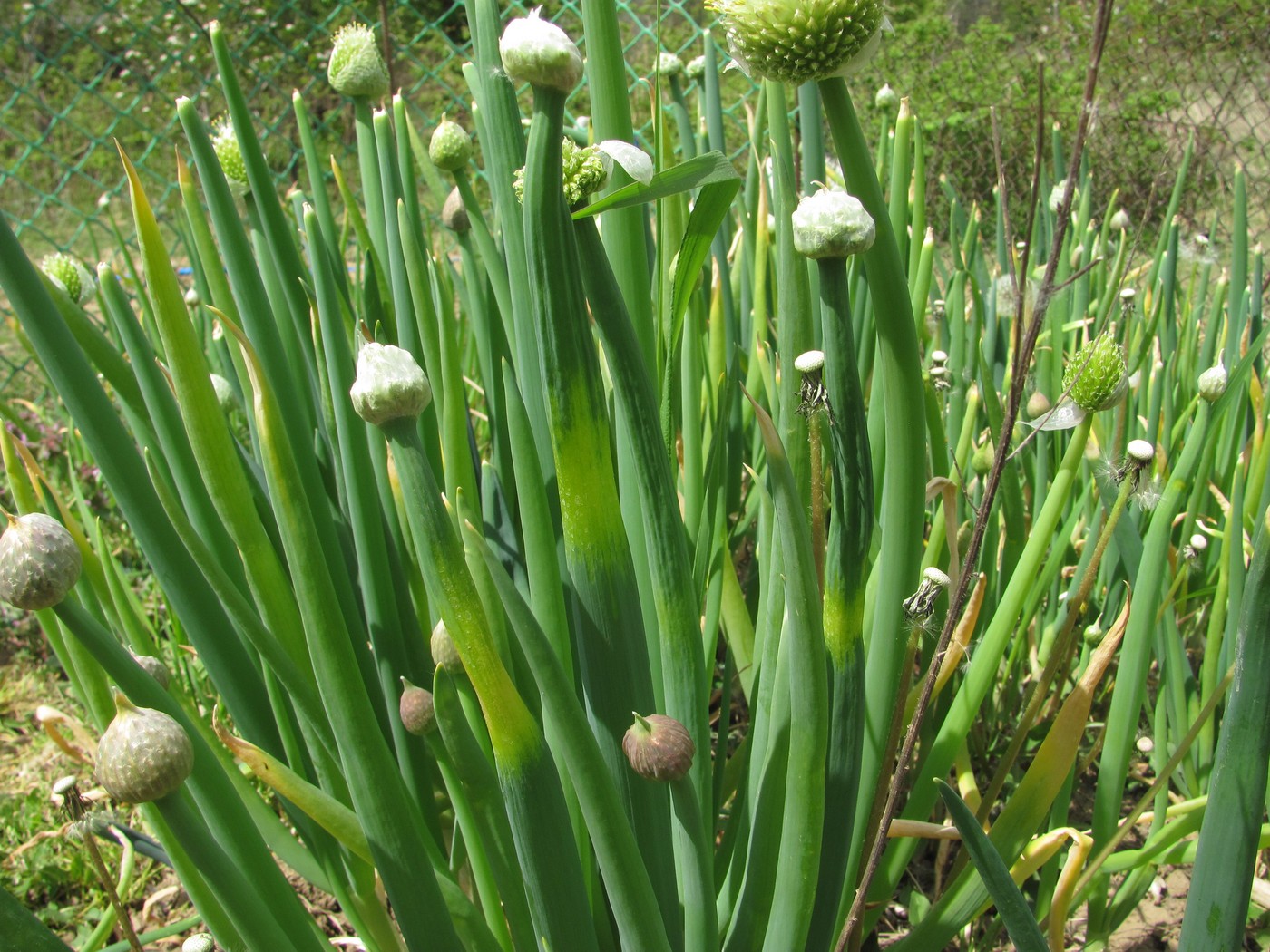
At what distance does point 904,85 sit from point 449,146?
15.1 ft

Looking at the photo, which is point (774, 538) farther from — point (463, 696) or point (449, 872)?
point (449, 872)

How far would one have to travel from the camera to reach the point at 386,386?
438 mm

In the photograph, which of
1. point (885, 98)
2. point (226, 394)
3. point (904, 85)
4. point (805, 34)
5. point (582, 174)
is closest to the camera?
point (805, 34)

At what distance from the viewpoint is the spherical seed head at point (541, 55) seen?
0.42 metres

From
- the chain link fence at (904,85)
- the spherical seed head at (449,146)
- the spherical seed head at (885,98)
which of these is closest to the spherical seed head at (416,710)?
the spherical seed head at (449,146)

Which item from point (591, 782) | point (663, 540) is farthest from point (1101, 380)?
point (591, 782)

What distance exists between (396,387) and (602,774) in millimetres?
234

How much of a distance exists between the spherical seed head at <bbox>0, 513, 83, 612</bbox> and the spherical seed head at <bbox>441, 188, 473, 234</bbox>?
52 centimetres

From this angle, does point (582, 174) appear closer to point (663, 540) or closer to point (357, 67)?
point (663, 540)

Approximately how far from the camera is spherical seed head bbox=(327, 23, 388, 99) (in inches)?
33.9

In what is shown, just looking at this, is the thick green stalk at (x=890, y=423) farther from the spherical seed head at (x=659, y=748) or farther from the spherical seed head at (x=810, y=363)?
the spherical seed head at (x=659, y=748)

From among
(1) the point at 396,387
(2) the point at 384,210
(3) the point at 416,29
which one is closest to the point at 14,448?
(2) the point at 384,210

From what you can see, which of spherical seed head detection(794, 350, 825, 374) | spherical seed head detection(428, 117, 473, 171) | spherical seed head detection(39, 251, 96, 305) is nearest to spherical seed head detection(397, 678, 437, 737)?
spherical seed head detection(794, 350, 825, 374)

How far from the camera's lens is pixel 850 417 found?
520 mm
